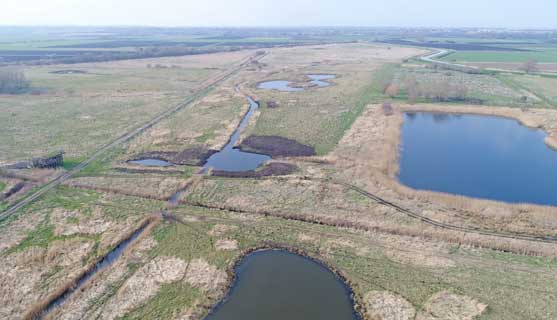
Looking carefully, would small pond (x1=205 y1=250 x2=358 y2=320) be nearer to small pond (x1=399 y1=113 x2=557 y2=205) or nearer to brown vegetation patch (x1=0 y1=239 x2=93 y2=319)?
brown vegetation patch (x1=0 y1=239 x2=93 y2=319)

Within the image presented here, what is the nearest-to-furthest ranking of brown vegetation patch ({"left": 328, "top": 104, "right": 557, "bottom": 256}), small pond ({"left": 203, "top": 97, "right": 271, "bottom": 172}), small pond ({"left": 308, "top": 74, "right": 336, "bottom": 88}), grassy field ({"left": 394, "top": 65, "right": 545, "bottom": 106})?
brown vegetation patch ({"left": 328, "top": 104, "right": 557, "bottom": 256}) < small pond ({"left": 203, "top": 97, "right": 271, "bottom": 172}) < grassy field ({"left": 394, "top": 65, "right": 545, "bottom": 106}) < small pond ({"left": 308, "top": 74, "right": 336, "bottom": 88})

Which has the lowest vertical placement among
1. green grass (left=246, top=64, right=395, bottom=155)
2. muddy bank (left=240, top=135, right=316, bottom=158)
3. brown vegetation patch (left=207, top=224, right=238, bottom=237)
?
brown vegetation patch (left=207, top=224, right=238, bottom=237)

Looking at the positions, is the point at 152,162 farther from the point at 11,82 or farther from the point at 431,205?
A: the point at 11,82

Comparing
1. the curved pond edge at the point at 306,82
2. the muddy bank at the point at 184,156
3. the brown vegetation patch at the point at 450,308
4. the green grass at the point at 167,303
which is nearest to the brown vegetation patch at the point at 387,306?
the brown vegetation patch at the point at 450,308

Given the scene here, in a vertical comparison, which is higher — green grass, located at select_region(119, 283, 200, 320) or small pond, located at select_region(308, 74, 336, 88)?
small pond, located at select_region(308, 74, 336, 88)

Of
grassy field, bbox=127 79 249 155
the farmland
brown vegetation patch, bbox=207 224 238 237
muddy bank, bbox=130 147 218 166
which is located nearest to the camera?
the farmland

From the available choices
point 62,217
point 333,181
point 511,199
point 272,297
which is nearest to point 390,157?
point 333,181

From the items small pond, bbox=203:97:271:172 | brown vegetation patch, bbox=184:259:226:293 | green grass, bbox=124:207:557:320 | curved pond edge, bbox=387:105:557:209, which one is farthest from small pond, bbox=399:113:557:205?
brown vegetation patch, bbox=184:259:226:293

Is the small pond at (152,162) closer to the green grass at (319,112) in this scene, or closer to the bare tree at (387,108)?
the green grass at (319,112)
